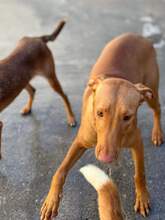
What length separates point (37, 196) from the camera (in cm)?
421

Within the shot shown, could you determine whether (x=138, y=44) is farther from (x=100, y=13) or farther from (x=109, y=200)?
(x=100, y=13)

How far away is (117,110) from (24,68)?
1.70 m

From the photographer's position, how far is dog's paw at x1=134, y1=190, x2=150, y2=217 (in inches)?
158

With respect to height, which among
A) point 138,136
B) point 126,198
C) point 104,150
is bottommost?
point 126,198

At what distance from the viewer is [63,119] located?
5246mm

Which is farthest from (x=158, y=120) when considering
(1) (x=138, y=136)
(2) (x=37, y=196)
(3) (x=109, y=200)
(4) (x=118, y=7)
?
(4) (x=118, y=7)

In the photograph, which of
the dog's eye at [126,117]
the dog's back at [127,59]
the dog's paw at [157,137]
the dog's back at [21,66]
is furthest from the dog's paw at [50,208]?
the dog's paw at [157,137]

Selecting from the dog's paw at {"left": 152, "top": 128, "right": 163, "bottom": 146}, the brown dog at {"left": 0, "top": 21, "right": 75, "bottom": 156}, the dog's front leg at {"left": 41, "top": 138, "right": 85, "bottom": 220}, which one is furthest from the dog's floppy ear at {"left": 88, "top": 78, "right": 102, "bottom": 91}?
the dog's paw at {"left": 152, "top": 128, "right": 163, "bottom": 146}

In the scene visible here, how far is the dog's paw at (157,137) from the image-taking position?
4812 millimetres

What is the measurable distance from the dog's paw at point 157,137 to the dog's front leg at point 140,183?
0.82 m

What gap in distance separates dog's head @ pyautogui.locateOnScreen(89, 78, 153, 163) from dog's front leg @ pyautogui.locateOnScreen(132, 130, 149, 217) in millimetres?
377

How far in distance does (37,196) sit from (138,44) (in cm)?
176

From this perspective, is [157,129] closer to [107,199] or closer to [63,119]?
[63,119]

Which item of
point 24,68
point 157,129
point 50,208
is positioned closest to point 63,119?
point 24,68
